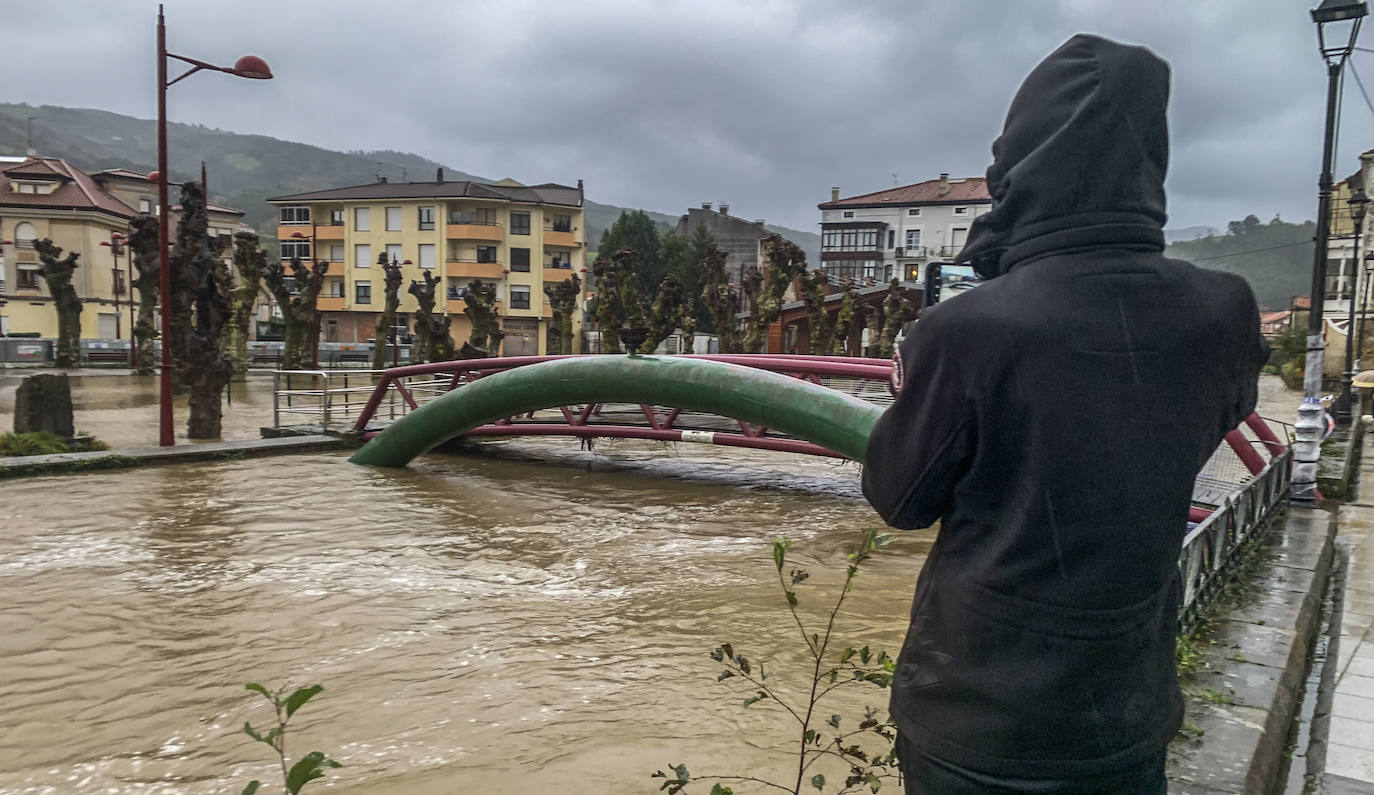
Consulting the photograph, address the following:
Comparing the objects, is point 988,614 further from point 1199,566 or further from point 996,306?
point 1199,566

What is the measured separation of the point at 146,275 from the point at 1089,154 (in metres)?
32.2

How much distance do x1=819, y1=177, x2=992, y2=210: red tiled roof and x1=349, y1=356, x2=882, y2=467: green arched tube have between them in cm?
5494

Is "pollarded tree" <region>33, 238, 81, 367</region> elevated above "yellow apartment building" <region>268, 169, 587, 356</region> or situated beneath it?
situated beneath

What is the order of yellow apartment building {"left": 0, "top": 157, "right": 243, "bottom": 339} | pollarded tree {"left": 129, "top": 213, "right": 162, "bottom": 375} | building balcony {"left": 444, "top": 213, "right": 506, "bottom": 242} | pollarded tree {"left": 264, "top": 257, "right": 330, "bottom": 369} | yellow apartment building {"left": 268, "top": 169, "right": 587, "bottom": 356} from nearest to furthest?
pollarded tree {"left": 129, "top": 213, "right": 162, "bottom": 375}, pollarded tree {"left": 264, "top": 257, "right": 330, "bottom": 369}, yellow apartment building {"left": 0, "top": 157, "right": 243, "bottom": 339}, building balcony {"left": 444, "top": 213, "right": 506, "bottom": 242}, yellow apartment building {"left": 268, "top": 169, "right": 587, "bottom": 356}

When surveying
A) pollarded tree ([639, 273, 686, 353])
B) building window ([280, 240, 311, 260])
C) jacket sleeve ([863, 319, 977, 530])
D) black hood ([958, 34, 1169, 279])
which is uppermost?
building window ([280, 240, 311, 260])

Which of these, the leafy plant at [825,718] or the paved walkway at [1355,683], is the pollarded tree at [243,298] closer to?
the leafy plant at [825,718]

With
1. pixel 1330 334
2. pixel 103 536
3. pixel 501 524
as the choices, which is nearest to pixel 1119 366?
pixel 501 524

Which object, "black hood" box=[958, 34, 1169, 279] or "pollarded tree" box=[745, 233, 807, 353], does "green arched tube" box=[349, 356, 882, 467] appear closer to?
"black hood" box=[958, 34, 1169, 279]

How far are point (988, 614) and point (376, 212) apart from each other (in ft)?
192

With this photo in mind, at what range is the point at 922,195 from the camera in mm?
64625

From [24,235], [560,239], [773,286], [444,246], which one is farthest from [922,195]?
[24,235]

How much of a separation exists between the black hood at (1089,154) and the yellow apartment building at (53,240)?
5292cm

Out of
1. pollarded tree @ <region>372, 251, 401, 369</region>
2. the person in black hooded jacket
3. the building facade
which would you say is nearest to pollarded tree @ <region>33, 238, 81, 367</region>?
pollarded tree @ <region>372, 251, 401, 369</region>

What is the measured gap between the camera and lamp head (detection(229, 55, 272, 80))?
12641 millimetres
